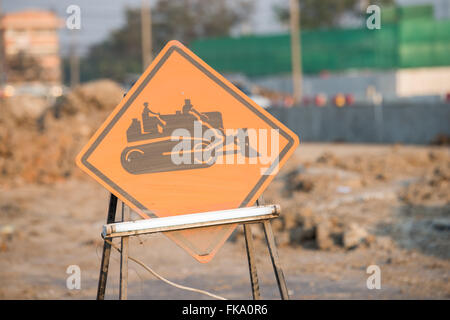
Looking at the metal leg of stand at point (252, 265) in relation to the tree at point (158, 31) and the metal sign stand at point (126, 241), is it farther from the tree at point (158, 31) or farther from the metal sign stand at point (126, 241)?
the tree at point (158, 31)

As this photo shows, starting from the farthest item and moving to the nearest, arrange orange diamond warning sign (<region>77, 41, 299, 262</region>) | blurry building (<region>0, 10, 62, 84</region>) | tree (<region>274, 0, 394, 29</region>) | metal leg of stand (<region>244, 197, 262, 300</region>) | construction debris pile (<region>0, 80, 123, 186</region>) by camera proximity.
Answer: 1. tree (<region>274, 0, 394, 29</region>)
2. blurry building (<region>0, 10, 62, 84</region>)
3. construction debris pile (<region>0, 80, 123, 186</region>)
4. metal leg of stand (<region>244, 197, 262, 300</region>)
5. orange diamond warning sign (<region>77, 41, 299, 262</region>)

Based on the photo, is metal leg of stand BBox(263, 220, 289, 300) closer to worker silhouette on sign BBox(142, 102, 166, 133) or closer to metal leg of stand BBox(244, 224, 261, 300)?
metal leg of stand BBox(244, 224, 261, 300)

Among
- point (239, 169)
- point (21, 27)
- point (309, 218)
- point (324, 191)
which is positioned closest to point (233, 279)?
point (309, 218)

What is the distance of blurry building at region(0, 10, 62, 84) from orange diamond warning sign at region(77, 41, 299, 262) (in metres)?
43.7

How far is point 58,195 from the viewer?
13.6 m

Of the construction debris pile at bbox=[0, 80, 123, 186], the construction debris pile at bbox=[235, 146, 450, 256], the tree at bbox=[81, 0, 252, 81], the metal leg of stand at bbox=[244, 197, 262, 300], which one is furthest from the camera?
the tree at bbox=[81, 0, 252, 81]

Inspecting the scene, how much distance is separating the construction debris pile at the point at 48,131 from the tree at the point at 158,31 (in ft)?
152

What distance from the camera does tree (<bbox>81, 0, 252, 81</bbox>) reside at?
65438 mm

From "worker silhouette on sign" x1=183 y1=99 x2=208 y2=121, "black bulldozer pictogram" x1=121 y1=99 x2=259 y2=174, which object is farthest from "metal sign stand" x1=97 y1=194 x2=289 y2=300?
"worker silhouette on sign" x1=183 y1=99 x2=208 y2=121

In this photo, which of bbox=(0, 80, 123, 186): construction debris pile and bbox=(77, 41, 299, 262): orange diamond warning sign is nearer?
bbox=(77, 41, 299, 262): orange diamond warning sign

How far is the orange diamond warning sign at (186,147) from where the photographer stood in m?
3.70

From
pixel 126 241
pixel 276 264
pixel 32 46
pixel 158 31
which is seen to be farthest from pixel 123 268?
pixel 158 31

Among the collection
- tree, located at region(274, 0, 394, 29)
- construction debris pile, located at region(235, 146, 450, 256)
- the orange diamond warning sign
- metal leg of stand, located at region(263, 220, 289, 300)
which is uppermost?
tree, located at region(274, 0, 394, 29)

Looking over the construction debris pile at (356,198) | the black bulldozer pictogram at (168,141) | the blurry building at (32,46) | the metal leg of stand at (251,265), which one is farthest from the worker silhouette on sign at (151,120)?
the blurry building at (32,46)
